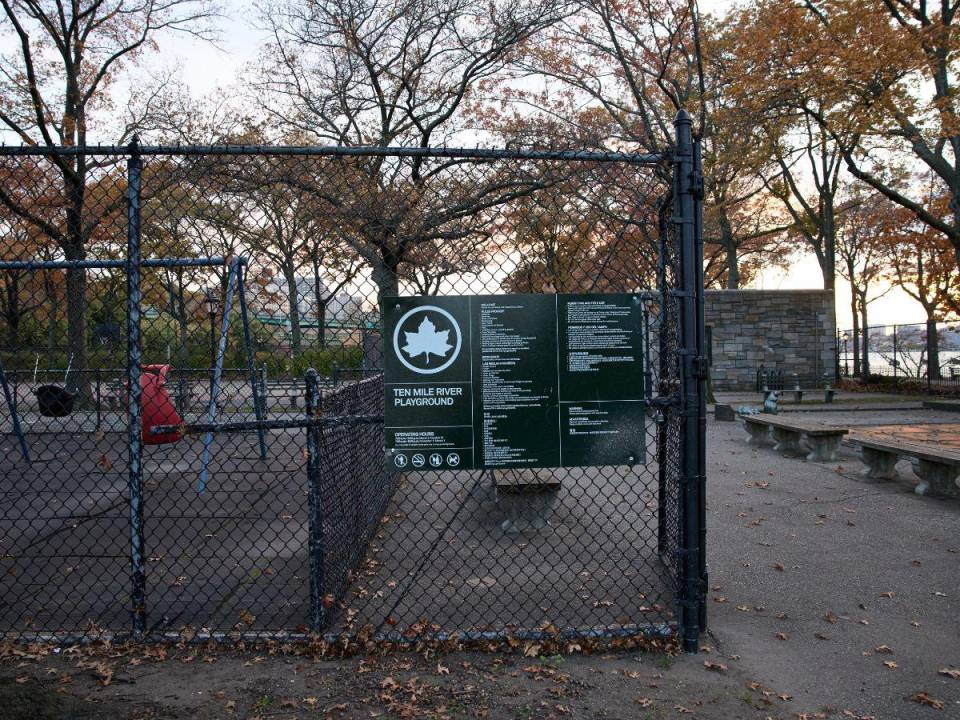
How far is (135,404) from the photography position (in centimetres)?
379

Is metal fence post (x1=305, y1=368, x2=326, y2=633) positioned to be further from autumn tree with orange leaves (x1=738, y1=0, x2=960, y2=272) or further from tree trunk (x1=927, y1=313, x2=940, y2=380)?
tree trunk (x1=927, y1=313, x2=940, y2=380)

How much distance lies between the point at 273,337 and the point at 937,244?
95.4 feet

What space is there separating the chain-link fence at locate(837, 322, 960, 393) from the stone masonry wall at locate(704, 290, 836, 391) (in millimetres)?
1567

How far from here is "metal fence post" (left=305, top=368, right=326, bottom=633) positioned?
12.4 ft

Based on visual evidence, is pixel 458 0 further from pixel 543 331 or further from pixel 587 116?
pixel 543 331

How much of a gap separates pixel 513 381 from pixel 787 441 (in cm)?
857

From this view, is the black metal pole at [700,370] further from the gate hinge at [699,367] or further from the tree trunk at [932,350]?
the tree trunk at [932,350]

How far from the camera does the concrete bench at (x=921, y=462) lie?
23.9ft

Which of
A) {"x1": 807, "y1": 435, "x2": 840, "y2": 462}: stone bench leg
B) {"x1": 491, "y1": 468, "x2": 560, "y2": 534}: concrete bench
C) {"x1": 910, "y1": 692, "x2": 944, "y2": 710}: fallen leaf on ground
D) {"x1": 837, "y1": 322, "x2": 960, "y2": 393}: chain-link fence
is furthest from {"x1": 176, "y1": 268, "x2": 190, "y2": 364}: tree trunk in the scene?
{"x1": 837, "y1": 322, "x2": 960, "y2": 393}: chain-link fence

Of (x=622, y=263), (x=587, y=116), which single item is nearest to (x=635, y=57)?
(x=587, y=116)

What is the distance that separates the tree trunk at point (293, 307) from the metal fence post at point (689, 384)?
1.98 m

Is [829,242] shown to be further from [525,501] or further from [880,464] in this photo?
[525,501]

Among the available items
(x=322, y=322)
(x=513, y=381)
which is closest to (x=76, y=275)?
(x=322, y=322)

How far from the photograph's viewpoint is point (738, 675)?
11.6ft
